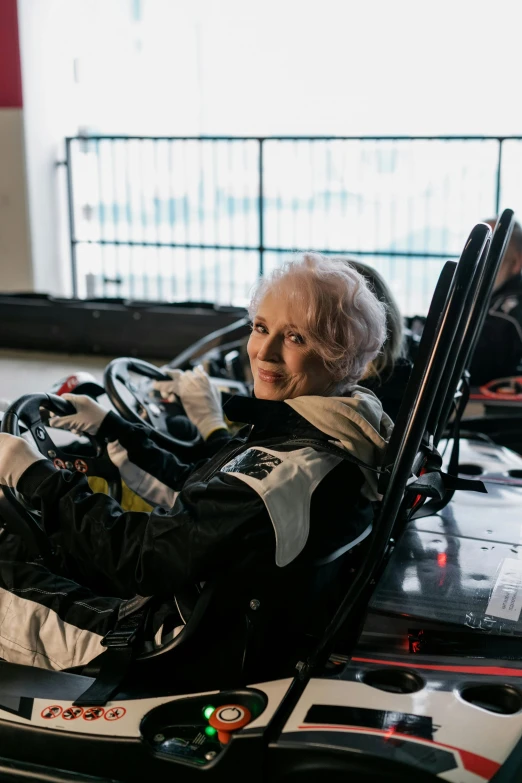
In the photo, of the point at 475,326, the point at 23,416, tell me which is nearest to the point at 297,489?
the point at 23,416

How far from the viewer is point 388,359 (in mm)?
1896

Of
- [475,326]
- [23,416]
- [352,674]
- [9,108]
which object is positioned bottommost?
[352,674]

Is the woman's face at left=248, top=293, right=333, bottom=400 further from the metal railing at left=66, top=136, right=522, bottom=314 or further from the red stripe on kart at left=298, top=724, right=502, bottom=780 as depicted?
the metal railing at left=66, top=136, right=522, bottom=314

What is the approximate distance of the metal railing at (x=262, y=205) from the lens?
5874 mm

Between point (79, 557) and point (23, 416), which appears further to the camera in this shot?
point (23, 416)

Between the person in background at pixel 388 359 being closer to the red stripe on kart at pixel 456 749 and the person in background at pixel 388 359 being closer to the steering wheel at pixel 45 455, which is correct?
the steering wheel at pixel 45 455

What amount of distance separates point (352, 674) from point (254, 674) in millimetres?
126

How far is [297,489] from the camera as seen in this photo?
1145 mm

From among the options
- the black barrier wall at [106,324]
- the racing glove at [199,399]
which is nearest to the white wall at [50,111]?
the black barrier wall at [106,324]

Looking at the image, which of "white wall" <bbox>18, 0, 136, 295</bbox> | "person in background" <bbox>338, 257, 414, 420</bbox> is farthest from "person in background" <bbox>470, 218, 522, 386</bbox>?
"white wall" <bbox>18, 0, 136, 295</bbox>

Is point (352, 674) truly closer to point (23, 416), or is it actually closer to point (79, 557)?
point (79, 557)

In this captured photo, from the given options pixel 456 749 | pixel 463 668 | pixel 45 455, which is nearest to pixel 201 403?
pixel 45 455

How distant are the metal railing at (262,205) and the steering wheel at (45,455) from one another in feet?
13.1

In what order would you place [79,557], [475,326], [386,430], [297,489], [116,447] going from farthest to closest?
[116,447]
[475,326]
[386,430]
[79,557]
[297,489]
